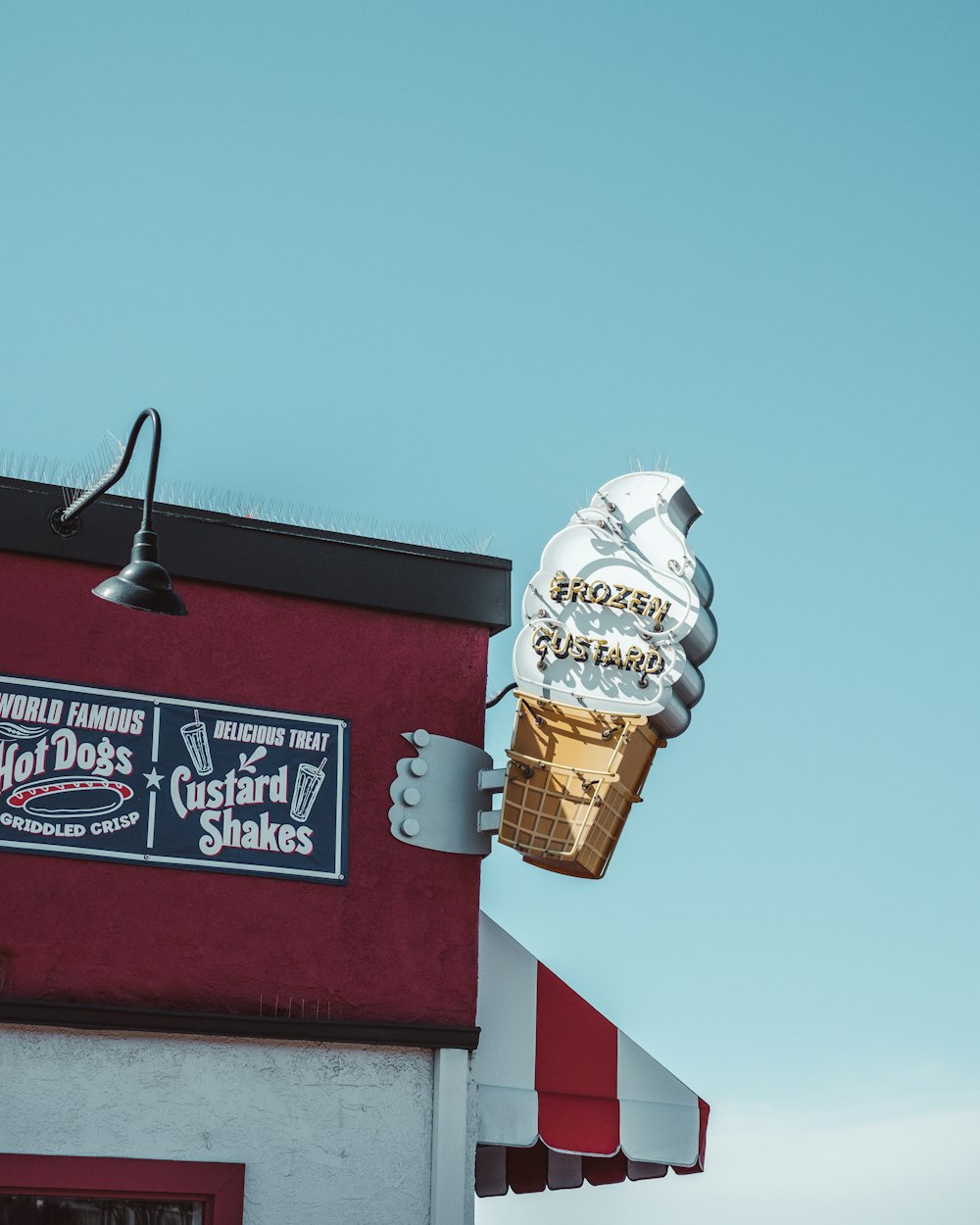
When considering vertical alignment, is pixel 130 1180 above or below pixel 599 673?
below

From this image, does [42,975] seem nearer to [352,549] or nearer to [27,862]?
[27,862]

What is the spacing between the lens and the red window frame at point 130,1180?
340 inches

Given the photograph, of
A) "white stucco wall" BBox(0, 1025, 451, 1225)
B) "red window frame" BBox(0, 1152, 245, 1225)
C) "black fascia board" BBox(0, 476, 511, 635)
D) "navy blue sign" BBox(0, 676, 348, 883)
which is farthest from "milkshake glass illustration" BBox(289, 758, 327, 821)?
"red window frame" BBox(0, 1152, 245, 1225)

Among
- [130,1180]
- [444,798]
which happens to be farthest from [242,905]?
[130,1180]

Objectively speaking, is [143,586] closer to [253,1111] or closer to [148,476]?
[148,476]

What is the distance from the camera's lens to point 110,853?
9.34 metres

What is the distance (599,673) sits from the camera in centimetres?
1032

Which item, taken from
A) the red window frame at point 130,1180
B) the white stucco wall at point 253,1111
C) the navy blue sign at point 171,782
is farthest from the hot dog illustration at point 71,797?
the red window frame at point 130,1180

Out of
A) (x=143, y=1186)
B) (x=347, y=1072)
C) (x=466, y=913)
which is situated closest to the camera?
(x=143, y=1186)

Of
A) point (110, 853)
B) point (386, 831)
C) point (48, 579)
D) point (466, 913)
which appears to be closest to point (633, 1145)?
point (466, 913)

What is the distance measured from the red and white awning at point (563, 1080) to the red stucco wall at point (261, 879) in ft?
1.34

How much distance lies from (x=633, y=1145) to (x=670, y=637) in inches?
130

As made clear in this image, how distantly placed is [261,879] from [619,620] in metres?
2.83

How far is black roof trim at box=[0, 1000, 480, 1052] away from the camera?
887cm
